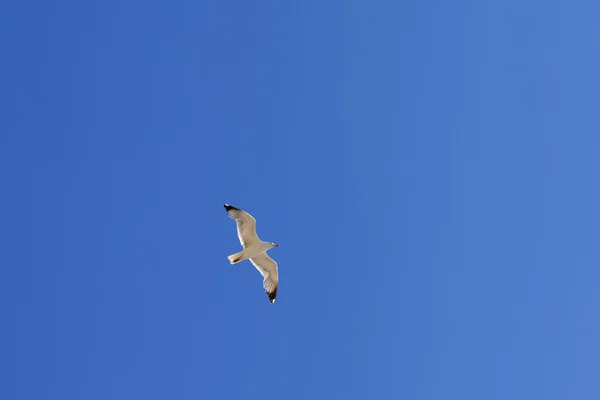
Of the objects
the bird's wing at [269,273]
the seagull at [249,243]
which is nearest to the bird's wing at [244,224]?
the seagull at [249,243]

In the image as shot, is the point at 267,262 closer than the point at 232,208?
No

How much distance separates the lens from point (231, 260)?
30.2 m

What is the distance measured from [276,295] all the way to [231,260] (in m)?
3.06

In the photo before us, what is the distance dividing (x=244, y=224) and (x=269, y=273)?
10.1ft

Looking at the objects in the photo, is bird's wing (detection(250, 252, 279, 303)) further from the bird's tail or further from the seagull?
the bird's tail

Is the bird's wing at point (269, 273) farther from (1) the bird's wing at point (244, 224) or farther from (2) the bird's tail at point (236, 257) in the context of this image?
(1) the bird's wing at point (244, 224)

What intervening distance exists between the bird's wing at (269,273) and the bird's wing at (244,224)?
1.53 m

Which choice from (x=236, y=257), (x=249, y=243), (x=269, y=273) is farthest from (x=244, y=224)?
(x=269, y=273)

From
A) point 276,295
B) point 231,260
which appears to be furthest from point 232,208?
point 276,295

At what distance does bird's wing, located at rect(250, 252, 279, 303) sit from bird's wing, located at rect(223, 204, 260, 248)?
153cm

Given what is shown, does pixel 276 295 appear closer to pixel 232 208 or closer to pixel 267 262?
pixel 267 262

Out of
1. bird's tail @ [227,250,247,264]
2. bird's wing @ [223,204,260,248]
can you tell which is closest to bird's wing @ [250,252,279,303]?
bird's tail @ [227,250,247,264]

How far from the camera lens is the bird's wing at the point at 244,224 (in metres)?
29.9

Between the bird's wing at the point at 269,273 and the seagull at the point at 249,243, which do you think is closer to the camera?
the seagull at the point at 249,243
